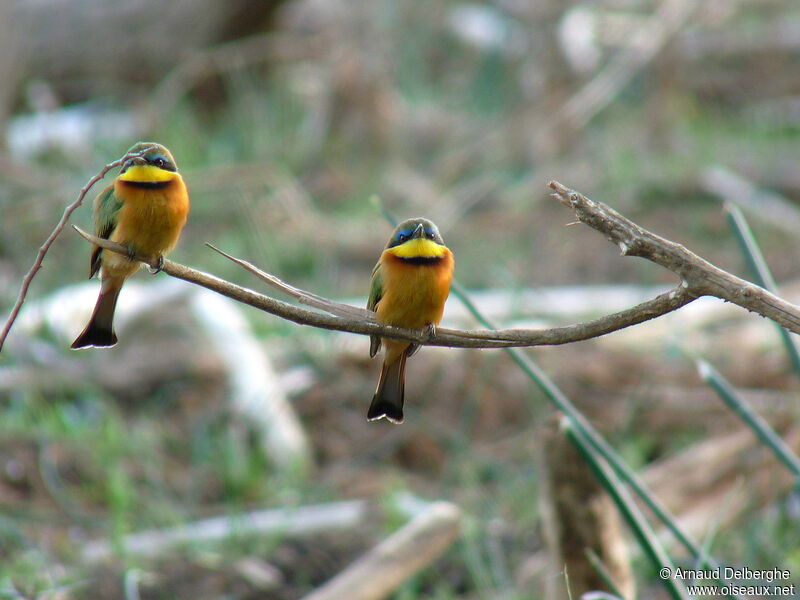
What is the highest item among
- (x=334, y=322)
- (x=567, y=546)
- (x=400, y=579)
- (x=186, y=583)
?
(x=334, y=322)

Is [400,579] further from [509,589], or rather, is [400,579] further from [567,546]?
[567,546]

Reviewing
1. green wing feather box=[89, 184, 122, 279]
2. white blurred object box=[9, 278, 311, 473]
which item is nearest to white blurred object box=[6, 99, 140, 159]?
white blurred object box=[9, 278, 311, 473]

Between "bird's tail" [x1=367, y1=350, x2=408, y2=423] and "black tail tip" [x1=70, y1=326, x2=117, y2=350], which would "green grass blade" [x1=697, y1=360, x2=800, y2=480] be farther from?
"black tail tip" [x1=70, y1=326, x2=117, y2=350]

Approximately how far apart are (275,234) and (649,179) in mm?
3626

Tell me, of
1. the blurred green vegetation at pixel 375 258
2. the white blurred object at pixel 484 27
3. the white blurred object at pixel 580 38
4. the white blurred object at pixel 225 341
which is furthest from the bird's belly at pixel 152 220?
the white blurred object at pixel 484 27

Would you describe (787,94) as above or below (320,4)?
below

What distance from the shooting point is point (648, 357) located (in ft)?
19.2

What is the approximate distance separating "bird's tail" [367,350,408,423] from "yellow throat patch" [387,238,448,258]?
161 millimetres

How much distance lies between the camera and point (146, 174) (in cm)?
133

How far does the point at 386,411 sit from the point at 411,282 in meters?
0.28

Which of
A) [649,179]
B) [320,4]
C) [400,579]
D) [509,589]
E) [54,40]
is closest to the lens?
[400,579]

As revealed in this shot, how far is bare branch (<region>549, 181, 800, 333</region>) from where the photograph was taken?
3.78 feet

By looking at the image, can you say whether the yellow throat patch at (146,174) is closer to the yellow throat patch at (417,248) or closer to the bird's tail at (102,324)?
the bird's tail at (102,324)

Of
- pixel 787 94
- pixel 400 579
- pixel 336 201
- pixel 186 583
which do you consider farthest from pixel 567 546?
pixel 787 94
